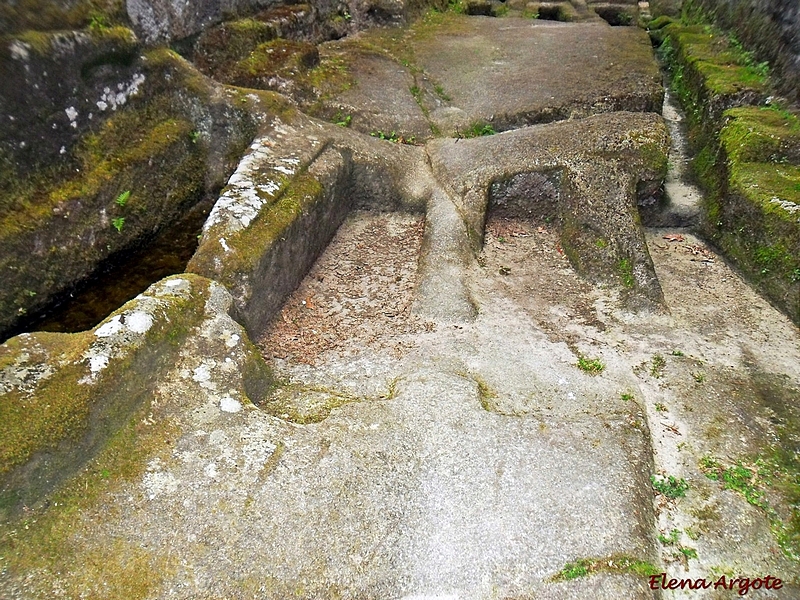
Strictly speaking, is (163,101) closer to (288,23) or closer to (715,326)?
(288,23)

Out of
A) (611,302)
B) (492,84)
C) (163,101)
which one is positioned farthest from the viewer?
(492,84)

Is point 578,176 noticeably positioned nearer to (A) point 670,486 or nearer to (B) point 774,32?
(B) point 774,32

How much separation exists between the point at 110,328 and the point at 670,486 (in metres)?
4.49

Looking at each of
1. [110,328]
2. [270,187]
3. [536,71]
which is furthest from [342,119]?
[110,328]

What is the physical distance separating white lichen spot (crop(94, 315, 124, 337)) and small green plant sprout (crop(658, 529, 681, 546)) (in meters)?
4.29

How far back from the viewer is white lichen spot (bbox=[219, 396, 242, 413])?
471cm

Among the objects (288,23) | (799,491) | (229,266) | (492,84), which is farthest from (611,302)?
(288,23)

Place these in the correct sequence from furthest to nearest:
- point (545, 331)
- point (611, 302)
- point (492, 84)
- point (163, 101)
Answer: point (492, 84) < point (163, 101) < point (611, 302) < point (545, 331)

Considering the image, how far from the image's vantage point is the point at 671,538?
4297 mm

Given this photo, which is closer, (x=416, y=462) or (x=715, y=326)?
(x=416, y=462)

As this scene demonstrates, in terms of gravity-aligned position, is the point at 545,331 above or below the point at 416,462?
below

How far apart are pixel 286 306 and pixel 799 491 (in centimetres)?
512

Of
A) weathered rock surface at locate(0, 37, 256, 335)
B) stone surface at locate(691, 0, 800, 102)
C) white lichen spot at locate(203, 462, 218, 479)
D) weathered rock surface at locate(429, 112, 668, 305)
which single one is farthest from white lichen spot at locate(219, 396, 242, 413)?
stone surface at locate(691, 0, 800, 102)

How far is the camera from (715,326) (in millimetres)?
6488
